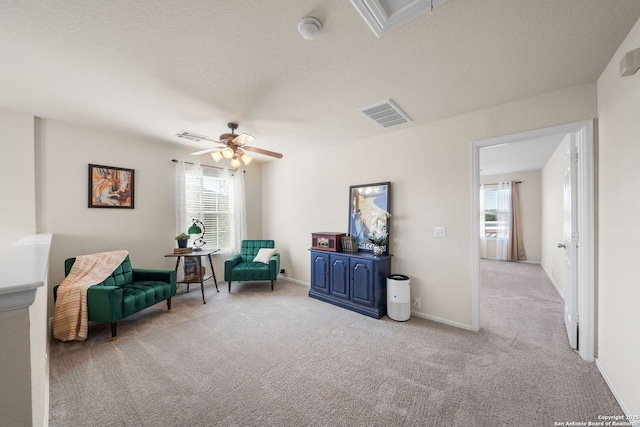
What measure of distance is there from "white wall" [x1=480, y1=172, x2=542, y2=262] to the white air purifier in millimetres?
5717

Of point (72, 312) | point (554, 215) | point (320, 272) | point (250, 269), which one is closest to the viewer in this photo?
point (72, 312)

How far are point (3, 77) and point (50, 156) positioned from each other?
1.23 meters

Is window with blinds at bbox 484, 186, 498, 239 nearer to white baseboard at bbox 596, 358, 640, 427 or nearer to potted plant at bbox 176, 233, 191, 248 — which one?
white baseboard at bbox 596, 358, 640, 427

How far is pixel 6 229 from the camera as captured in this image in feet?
8.74

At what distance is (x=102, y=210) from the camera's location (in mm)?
3410

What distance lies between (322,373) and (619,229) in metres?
2.58

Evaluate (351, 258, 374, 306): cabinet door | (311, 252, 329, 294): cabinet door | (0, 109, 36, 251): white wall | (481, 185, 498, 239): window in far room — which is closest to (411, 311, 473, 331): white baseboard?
(351, 258, 374, 306): cabinet door

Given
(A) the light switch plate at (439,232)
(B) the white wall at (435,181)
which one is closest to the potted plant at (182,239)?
(B) the white wall at (435,181)

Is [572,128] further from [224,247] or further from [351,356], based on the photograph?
[224,247]

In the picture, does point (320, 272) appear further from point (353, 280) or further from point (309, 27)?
point (309, 27)

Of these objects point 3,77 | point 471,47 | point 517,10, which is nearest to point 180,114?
point 3,77

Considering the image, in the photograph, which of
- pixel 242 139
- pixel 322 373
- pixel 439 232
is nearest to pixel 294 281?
pixel 322 373

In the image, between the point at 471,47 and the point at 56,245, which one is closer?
the point at 471,47

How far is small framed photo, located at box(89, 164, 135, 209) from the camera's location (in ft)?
10.9
